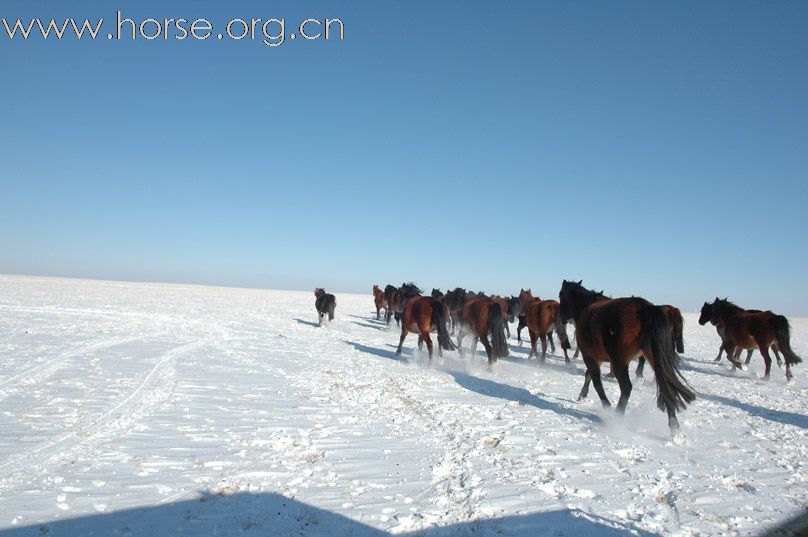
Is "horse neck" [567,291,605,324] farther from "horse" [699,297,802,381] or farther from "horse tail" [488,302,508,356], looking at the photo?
"horse" [699,297,802,381]

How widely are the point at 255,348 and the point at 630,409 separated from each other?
375 inches

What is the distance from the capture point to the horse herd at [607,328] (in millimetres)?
5633

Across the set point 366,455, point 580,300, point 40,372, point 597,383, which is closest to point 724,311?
point 580,300

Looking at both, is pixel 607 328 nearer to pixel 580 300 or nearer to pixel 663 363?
pixel 663 363

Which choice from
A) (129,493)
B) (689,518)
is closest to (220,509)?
(129,493)

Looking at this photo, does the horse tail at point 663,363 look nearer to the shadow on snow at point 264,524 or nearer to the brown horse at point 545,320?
the shadow on snow at point 264,524

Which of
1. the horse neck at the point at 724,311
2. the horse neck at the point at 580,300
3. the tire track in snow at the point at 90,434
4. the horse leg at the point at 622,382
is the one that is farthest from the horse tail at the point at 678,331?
the tire track in snow at the point at 90,434

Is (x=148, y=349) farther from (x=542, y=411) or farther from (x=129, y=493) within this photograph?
(x=542, y=411)

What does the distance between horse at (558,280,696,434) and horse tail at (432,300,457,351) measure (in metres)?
4.29

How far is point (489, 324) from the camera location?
10.6 metres

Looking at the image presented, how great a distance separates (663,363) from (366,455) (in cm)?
410

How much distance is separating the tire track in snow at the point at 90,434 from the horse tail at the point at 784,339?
13.2 m

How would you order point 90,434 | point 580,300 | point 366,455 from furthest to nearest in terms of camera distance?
1. point 580,300
2. point 90,434
3. point 366,455

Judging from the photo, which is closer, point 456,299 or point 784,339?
point 784,339
